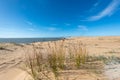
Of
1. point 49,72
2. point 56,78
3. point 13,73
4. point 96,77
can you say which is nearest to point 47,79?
point 56,78

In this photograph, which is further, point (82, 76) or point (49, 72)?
point (49, 72)

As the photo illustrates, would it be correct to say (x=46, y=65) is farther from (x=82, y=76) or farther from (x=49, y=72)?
(x=82, y=76)

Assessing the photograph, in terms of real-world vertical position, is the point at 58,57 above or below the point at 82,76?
above

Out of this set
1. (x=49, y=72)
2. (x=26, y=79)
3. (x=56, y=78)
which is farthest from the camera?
(x=49, y=72)

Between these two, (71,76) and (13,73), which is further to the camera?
(13,73)

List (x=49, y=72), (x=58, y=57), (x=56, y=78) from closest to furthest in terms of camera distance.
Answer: (x=56, y=78), (x=49, y=72), (x=58, y=57)

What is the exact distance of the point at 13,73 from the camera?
16.2 ft

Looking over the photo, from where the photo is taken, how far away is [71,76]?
4.00m

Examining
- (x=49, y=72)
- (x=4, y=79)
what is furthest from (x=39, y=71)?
(x=4, y=79)

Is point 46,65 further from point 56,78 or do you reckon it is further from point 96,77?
point 96,77

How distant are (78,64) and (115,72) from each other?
1.05 m

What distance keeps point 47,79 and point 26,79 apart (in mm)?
567

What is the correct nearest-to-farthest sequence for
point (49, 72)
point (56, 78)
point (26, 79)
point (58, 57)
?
1. point (56, 78)
2. point (26, 79)
3. point (49, 72)
4. point (58, 57)

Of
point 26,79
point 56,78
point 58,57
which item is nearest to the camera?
point 56,78
